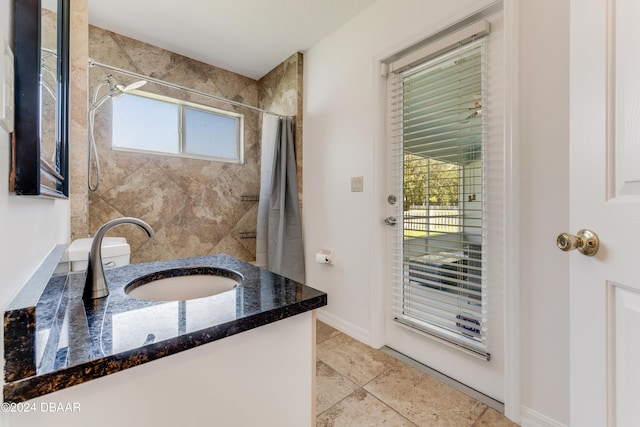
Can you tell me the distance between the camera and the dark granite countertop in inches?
15.8

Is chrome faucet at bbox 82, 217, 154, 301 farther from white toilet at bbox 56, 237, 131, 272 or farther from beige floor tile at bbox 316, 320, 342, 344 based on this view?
beige floor tile at bbox 316, 320, 342, 344

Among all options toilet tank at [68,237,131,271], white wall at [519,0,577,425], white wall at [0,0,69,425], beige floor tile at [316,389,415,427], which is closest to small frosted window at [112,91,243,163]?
toilet tank at [68,237,131,271]

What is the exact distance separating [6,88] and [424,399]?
1.80m

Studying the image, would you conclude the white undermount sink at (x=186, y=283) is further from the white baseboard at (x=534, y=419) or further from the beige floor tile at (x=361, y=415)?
the white baseboard at (x=534, y=419)

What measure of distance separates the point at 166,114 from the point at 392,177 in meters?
2.10

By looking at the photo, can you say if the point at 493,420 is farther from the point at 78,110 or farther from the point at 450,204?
the point at 78,110

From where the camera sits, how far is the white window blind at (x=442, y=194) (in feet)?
4.58

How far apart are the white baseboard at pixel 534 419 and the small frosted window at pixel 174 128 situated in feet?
9.25

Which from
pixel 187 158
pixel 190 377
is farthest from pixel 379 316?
pixel 187 158

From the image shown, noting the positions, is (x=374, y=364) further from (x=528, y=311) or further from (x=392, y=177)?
(x=392, y=177)

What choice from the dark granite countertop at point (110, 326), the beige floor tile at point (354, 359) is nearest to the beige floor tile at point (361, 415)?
the beige floor tile at point (354, 359)

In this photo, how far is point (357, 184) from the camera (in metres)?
1.95

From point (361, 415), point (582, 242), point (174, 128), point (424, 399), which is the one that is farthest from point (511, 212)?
point (174, 128)

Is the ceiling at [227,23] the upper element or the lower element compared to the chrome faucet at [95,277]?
upper
